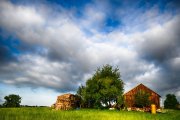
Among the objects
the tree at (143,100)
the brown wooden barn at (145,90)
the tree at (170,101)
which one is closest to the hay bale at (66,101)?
the tree at (143,100)

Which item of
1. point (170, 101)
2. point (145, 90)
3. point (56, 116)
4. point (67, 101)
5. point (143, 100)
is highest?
point (145, 90)

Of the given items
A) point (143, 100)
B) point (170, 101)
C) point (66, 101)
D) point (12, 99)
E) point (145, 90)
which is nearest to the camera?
point (66, 101)

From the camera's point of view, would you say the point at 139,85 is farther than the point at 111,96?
Yes

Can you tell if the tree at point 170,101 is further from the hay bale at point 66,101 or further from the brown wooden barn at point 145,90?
the hay bale at point 66,101

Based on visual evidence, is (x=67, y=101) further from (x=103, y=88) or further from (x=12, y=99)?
(x=12, y=99)

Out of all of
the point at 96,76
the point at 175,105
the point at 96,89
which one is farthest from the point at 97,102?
the point at 175,105

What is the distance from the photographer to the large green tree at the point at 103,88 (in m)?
52.2

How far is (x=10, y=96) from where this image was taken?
105562mm

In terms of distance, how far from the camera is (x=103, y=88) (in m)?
53.1

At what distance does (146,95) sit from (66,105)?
74.1 feet

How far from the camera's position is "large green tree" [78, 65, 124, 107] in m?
52.2

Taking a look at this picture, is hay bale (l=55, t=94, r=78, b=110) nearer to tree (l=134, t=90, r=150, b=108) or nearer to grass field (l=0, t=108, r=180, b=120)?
tree (l=134, t=90, r=150, b=108)

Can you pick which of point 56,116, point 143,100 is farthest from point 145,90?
point 56,116

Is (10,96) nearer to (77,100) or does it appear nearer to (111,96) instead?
(77,100)
